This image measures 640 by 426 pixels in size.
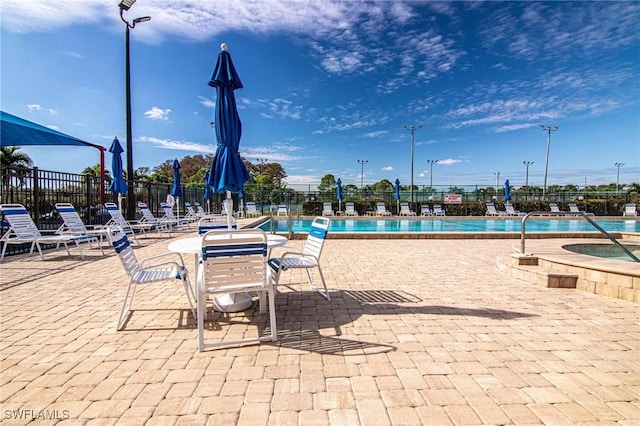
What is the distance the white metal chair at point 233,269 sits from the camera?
7.54 feet


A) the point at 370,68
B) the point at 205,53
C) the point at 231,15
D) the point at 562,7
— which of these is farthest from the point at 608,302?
the point at 370,68

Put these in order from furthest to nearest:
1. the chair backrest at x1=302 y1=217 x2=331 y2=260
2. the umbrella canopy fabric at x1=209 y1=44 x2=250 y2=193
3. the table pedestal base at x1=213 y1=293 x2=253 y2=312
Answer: the chair backrest at x1=302 y1=217 x2=331 y2=260 → the umbrella canopy fabric at x1=209 y1=44 x2=250 y2=193 → the table pedestal base at x1=213 y1=293 x2=253 y2=312

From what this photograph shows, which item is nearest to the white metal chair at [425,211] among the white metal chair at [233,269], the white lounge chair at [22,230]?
the white lounge chair at [22,230]

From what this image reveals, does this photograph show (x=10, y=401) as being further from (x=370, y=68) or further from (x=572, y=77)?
(x=572, y=77)

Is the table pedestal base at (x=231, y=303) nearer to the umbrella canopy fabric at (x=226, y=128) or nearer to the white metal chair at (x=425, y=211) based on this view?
the umbrella canopy fabric at (x=226, y=128)

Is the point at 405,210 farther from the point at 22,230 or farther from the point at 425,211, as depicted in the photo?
the point at 22,230

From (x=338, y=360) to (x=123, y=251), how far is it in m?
2.17

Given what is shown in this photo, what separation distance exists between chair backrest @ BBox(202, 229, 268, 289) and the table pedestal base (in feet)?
2.55

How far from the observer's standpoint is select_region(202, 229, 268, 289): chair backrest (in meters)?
2.30

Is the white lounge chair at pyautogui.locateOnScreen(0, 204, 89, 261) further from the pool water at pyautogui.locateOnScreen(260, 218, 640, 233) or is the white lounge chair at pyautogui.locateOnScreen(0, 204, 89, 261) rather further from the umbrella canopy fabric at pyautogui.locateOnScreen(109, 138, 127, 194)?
the pool water at pyautogui.locateOnScreen(260, 218, 640, 233)

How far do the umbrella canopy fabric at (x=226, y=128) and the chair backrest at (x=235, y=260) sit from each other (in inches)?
37.8

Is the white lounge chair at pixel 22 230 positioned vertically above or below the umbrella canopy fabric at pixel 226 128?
below

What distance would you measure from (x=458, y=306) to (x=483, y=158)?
35.6 m

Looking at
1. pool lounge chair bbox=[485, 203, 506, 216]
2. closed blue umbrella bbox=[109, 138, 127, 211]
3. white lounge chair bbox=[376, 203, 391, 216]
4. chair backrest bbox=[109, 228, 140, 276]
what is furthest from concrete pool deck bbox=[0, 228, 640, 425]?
pool lounge chair bbox=[485, 203, 506, 216]
